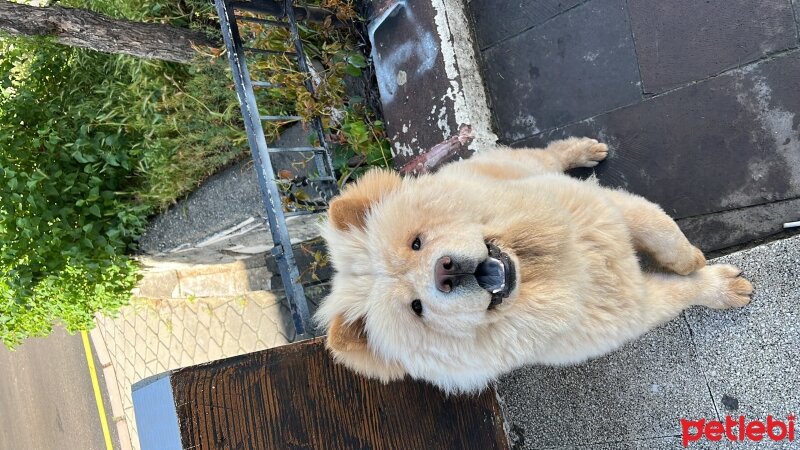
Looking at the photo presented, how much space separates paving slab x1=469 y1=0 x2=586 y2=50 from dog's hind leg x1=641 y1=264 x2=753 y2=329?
1.59 m

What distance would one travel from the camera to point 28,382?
24.5ft

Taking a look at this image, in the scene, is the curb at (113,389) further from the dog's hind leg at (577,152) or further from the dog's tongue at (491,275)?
the dog's tongue at (491,275)

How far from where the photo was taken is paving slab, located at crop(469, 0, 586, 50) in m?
3.01

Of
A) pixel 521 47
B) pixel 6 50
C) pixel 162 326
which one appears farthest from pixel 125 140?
pixel 521 47

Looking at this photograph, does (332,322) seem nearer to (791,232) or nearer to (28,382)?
(791,232)

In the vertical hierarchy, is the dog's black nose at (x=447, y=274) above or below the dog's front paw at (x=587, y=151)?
below

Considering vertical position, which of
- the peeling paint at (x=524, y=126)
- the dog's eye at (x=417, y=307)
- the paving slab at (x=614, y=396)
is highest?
the peeling paint at (x=524, y=126)

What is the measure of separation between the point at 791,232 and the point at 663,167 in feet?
2.02

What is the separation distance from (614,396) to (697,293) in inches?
23.6

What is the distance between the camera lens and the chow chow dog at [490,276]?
1.74 m

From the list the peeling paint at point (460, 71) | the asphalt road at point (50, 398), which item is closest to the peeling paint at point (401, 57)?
the peeling paint at point (460, 71)

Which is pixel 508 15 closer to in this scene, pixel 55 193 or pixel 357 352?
pixel 357 352

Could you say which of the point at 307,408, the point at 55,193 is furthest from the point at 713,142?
the point at 55,193

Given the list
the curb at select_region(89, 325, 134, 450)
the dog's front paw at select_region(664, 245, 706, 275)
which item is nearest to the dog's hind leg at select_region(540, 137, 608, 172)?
the dog's front paw at select_region(664, 245, 706, 275)
